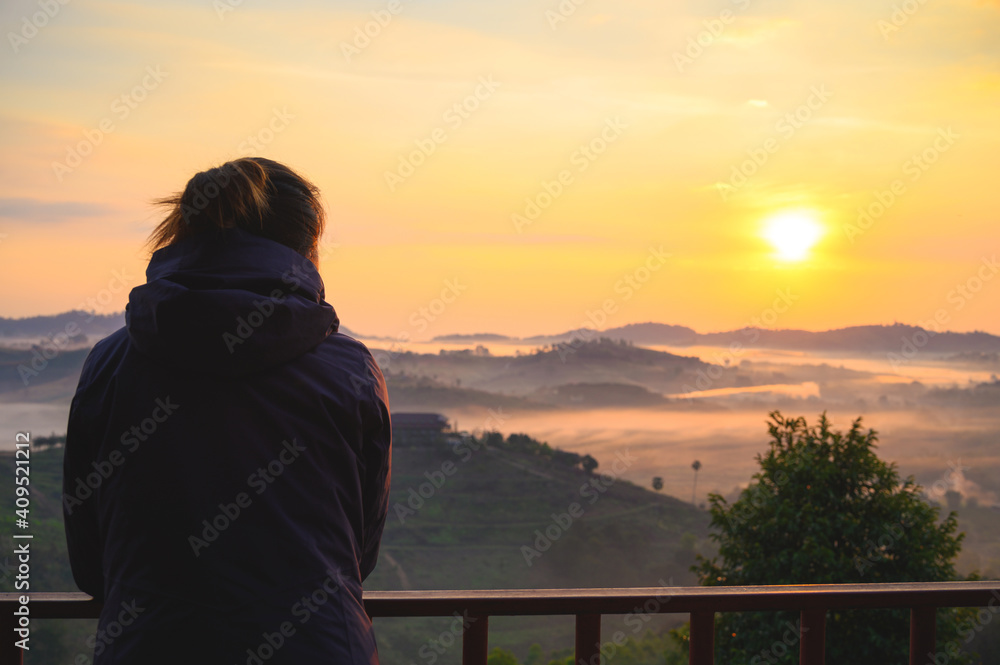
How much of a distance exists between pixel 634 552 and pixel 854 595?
2981 cm

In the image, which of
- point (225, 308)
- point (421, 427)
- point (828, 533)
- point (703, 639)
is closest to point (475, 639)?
point (703, 639)

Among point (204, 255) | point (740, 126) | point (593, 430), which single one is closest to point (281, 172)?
point (204, 255)

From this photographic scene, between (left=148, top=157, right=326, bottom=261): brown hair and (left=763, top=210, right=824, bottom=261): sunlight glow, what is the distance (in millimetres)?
9043

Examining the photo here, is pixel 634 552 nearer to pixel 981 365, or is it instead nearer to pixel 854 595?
pixel 981 365

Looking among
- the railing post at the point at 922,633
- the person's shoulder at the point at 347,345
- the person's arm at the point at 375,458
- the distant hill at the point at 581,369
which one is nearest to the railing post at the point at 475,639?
the person's arm at the point at 375,458

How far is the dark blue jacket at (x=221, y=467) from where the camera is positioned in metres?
0.85

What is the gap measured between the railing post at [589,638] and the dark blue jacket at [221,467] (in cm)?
55

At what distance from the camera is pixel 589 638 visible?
4.35ft

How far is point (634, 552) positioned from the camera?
29.3 m

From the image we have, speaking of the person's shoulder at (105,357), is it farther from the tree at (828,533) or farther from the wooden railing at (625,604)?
the tree at (828,533)

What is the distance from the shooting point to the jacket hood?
0.86 m

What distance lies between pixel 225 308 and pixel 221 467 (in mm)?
206

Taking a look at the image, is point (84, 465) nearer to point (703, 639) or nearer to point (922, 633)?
point (703, 639)

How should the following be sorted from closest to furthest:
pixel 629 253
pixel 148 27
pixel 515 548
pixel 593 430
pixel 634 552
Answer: pixel 148 27 → pixel 629 253 → pixel 634 552 → pixel 515 548 → pixel 593 430
